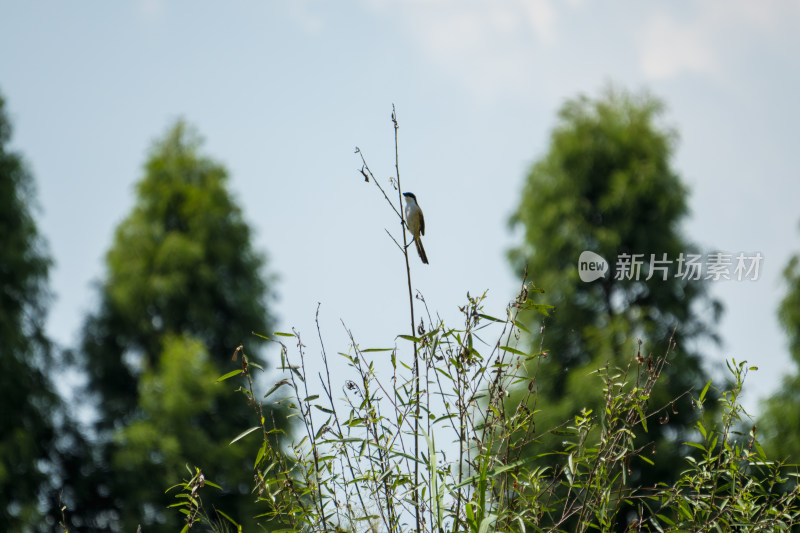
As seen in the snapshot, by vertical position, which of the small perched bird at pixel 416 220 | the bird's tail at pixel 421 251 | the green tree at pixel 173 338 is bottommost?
the bird's tail at pixel 421 251

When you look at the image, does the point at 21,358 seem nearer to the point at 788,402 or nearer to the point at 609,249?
the point at 609,249

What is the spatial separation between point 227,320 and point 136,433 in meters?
2.41

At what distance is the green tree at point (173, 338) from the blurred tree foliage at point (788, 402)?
5693 millimetres

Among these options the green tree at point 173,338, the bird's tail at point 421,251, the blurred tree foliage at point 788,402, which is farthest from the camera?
the green tree at point 173,338

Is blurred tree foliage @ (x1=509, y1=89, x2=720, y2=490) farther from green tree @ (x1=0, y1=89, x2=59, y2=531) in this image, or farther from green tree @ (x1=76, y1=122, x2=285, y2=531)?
green tree @ (x1=0, y1=89, x2=59, y2=531)

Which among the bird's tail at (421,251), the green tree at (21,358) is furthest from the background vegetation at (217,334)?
the bird's tail at (421,251)

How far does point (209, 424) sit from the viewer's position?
9867mm

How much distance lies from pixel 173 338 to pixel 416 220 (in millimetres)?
6738

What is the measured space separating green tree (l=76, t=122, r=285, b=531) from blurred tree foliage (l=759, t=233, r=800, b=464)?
18.7ft

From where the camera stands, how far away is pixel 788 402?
8484mm

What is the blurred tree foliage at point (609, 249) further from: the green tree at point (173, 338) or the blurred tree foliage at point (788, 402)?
the green tree at point (173, 338)

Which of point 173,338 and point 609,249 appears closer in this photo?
point 609,249

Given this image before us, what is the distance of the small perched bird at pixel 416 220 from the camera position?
424 cm

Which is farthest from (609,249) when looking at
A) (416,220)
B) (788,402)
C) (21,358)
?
(21,358)
